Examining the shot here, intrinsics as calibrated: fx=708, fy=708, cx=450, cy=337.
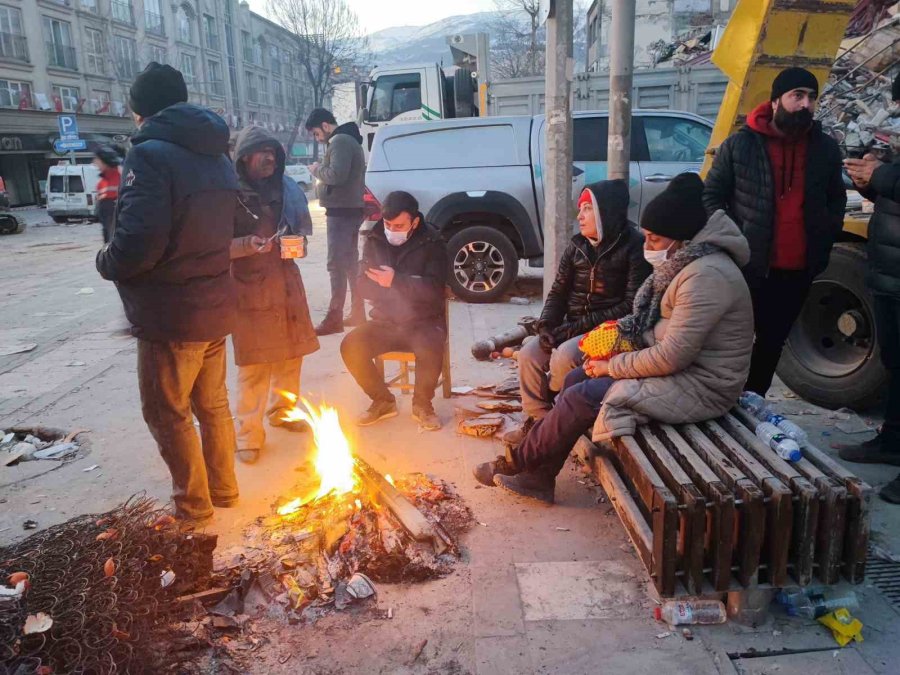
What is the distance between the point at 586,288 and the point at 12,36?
1552 inches

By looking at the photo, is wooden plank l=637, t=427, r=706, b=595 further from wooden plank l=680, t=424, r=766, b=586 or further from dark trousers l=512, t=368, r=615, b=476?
dark trousers l=512, t=368, r=615, b=476

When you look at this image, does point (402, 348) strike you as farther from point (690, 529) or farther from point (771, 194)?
point (690, 529)

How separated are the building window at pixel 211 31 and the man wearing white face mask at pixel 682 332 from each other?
5700cm

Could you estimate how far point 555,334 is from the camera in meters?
4.44

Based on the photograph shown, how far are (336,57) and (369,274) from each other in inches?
2020

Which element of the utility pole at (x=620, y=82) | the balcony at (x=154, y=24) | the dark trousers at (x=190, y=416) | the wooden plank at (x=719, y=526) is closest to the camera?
the wooden plank at (x=719, y=526)

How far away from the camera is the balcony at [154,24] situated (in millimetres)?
44719

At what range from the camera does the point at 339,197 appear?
24.4 ft

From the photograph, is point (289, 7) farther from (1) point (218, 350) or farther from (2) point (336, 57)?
(1) point (218, 350)

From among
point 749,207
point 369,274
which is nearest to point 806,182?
point 749,207

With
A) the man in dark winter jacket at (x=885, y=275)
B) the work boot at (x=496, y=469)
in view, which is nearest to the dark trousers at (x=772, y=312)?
the man in dark winter jacket at (x=885, y=275)

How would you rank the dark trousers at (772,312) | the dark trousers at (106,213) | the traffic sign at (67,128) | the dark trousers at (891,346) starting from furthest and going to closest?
the traffic sign at (67,128)
the dark trousers at (106,213)
the dark trousers at (772,312)
the dark trousers at (891,346)

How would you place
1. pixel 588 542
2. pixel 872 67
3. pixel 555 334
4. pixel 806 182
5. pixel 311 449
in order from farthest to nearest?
pixel 872 67 → pixel 311 449 → pixel 555 334 → pixel 806 182 → pixel 588 542

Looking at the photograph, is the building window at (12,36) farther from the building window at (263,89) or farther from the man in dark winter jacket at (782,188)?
the man in dark winter jacket at (782,188)
